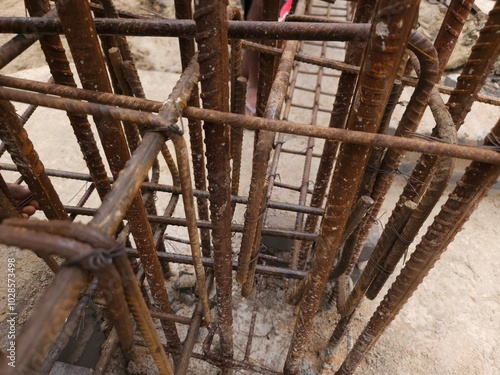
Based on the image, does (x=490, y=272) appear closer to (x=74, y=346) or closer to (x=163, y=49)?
(x=74, y=346)

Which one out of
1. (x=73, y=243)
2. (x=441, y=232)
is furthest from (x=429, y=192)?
(x=73, y=243)

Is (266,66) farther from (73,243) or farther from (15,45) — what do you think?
(73,243)

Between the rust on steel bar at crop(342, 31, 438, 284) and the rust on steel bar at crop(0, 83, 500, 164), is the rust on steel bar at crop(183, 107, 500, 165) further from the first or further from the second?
the rust on steel bar at crop(342, 31, 438, 284)

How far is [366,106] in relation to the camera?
119cm

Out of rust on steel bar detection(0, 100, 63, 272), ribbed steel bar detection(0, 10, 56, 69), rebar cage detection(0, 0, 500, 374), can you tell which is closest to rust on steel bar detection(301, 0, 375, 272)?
rebar cage detection(0, 0, 500, 374)

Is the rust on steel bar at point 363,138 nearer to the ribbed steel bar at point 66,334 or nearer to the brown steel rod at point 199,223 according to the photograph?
the brown steel rod at point 199,223

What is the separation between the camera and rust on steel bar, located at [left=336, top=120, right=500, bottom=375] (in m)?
1.36

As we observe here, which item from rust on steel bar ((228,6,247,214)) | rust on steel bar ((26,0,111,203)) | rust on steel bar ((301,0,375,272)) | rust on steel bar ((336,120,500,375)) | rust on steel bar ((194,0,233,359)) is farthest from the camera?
rust on steel bar ((301,0,375,272))

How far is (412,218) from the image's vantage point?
1.61 meters

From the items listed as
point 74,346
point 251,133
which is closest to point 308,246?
point 74,346

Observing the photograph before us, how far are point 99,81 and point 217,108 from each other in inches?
20.9

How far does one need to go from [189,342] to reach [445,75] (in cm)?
688

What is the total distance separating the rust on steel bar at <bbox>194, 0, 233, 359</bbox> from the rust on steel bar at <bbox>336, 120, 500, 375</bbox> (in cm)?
92

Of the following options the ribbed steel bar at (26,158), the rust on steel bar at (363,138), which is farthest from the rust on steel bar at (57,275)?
the ribbed steel bar at (26,158)
